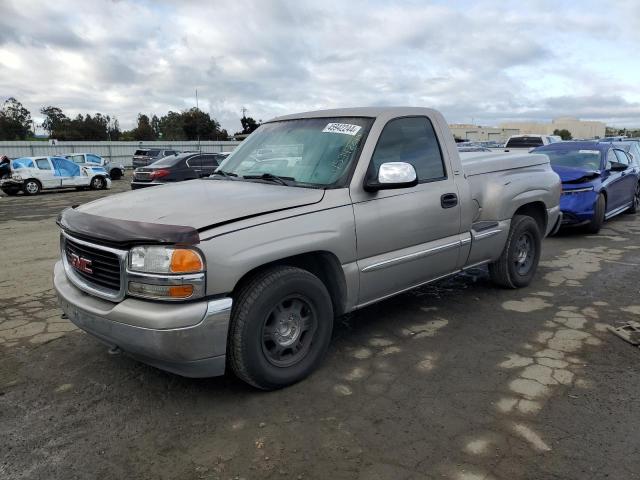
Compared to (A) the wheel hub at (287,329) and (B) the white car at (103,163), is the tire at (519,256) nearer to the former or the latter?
(A) the wheel hub at (287,329)

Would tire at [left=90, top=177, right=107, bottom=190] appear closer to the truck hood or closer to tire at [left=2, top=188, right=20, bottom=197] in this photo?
tire at [left=2, top=188, right=20, bottom=197]

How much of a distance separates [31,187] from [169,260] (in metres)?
19.7

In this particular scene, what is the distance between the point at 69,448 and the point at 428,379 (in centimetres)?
223

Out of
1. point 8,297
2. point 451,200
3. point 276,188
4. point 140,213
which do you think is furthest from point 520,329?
point 8,297

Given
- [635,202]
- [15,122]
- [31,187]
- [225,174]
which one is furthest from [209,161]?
[15,122]

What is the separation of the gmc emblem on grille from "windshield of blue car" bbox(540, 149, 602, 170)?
8.69 meters

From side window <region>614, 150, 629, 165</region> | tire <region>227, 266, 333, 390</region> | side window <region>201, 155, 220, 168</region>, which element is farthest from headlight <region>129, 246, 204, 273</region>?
side window <region>201, 155, 220, 168</region>

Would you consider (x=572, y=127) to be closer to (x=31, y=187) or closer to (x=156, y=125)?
(x=156, y=125)

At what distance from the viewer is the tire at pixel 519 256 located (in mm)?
5273

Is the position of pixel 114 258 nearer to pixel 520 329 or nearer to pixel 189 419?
pixel 189 419

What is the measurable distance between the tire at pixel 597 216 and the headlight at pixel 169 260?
801 centimetres

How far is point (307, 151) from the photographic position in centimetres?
398

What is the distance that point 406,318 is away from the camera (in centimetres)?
468

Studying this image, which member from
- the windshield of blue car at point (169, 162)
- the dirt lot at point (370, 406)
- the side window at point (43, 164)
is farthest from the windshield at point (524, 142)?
the side window at point (43, 164)
